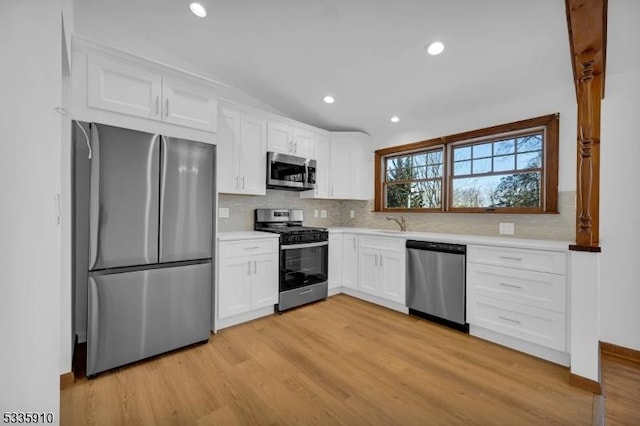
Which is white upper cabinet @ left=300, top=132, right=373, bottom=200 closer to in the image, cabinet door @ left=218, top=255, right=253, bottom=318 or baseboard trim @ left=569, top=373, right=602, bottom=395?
cabinet door @ left=218, top=255, right=253, bottom=318

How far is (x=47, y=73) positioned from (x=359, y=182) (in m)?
3.51

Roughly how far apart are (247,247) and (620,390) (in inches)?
122

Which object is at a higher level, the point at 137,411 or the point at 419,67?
the point at 419,67

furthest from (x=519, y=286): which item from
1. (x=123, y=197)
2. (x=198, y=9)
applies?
(x=198, y=9)

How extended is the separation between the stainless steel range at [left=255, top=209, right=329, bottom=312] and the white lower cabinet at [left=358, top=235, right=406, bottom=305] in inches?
19.7

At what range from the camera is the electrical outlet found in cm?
290

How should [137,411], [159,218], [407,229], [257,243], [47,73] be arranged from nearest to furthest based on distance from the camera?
[47,73]
[137,411]
[159,218]
[257,243]
[407,229]

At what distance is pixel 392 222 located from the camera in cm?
407

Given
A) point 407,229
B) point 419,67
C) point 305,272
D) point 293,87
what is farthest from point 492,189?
point 293,87

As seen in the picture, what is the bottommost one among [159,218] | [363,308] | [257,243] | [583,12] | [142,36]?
[363,308]

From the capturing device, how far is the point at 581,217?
1.89 metres

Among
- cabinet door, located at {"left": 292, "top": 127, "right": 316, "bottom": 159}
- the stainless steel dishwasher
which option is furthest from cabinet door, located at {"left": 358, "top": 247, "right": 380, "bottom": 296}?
cabinet door, located at {"left": 292, "top": 127, "right": 316, "bottom": 159}

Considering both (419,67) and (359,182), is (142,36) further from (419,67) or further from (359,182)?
(359,182)

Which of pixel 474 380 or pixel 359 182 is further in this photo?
pixel 359 182
